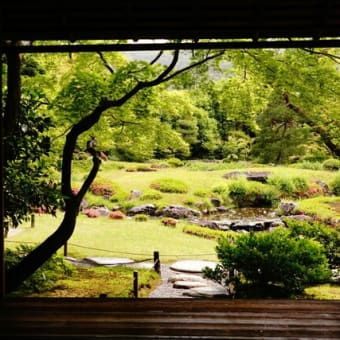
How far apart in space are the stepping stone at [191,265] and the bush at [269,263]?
2.82m

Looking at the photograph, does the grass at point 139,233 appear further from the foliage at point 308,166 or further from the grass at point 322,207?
the foliage at point 308,166

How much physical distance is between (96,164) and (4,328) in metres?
4.33

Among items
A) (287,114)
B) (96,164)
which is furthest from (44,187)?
(287,114)

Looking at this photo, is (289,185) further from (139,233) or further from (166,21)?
(166,21)

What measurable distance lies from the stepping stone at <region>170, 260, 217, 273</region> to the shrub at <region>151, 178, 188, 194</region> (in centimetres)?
495

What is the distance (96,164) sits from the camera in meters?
7.45

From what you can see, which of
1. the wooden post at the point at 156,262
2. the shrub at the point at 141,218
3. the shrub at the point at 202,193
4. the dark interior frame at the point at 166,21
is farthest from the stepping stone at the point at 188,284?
the shrub at the point at 202,193

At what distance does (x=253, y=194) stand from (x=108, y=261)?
19.9 feet

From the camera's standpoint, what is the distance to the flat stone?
10.6 m

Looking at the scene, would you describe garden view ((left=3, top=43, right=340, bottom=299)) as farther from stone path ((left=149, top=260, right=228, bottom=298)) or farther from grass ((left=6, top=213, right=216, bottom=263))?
stone path ((left=149, top=260, right=228, bottom=298))

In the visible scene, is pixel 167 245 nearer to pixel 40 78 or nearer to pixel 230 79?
pixel 230 79

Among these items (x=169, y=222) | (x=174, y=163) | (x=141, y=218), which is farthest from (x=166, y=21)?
(x=174, y=163)

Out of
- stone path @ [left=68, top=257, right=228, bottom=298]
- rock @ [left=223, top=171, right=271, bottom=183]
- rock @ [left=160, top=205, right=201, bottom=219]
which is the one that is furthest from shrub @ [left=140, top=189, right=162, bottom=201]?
stone path @ [left=68, top=257, right=228, bottom=298]

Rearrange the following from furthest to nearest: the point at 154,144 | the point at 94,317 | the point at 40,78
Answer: the point at 154,144 → the point at 40,78 → the point at 94,317
